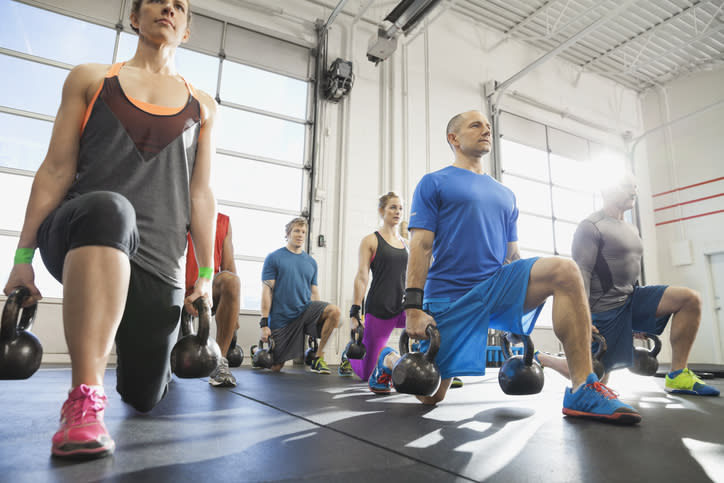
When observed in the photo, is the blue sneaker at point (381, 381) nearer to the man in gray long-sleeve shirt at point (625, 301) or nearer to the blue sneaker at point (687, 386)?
the man in gray long-sleeve shirt at point (625, 301)

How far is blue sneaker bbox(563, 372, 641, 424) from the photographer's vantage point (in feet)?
5.07

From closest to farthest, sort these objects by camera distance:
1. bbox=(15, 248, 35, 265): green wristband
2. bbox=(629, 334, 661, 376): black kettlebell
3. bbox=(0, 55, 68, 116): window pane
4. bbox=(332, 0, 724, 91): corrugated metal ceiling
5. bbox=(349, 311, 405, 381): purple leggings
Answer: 1. bbox=(15, 248, 35, 265): green wristband
2. bbox=(629, 334, 661, 376): black kettlebell
3. bbox=(349, 311, 405, 381): purple leggings
4. bbox=(0, 55, 68, 116): window pane
5. bbox=(332, 0, 724, 91): corrugated metal ceiling

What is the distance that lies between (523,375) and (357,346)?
1602mm

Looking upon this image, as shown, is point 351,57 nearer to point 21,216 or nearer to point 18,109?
point 18,109

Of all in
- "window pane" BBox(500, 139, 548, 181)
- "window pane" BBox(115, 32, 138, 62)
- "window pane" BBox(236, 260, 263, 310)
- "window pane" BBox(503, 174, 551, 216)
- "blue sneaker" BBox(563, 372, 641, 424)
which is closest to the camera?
"blue sneaker" BBox(563, 372, 641, 424)

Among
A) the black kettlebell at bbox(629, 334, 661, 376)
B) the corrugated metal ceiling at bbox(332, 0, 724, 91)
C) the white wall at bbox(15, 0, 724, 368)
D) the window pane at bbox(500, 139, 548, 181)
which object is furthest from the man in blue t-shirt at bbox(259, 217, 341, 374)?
the window pane at bbox(500, 139, 548, 181)

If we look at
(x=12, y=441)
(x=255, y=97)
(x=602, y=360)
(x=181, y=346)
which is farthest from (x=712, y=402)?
(x=255, y=97)

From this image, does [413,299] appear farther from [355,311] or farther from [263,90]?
[263,90]

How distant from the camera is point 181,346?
117cm

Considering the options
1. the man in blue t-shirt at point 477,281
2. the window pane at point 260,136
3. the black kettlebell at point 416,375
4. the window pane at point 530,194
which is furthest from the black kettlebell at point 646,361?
the window pane at point 530,194

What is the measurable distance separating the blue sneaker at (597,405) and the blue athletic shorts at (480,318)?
1.03 feet

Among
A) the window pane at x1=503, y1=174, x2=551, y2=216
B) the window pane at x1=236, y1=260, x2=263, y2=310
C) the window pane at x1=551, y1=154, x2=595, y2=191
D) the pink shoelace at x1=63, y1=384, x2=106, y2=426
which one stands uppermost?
the window pane at x1=551, y1=154, x2=595, y2=191

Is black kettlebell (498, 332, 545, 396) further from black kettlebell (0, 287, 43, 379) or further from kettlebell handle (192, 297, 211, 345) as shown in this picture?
black kettlebell (0, 287, 43, 379)

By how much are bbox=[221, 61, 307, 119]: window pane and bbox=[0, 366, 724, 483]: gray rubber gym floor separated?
4.64 m
